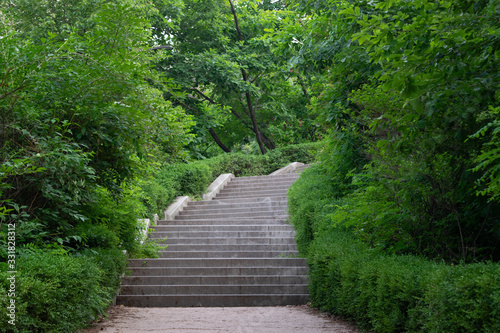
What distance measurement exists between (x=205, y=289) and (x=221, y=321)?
2196 millimetres

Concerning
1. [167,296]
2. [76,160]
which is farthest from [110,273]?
[76,160]

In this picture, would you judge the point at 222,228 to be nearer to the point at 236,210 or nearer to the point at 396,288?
the point at 236,210

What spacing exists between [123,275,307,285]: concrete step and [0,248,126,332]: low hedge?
319 cm

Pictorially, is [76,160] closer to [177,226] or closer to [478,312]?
[478,312]

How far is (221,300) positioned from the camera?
896 cm

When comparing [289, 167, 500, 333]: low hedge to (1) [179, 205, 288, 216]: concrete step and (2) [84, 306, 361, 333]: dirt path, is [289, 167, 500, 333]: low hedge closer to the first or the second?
(2) [84, 306, 361, 333]: dirt path

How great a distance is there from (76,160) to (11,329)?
2.10m

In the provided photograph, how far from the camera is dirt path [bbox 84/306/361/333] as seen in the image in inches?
253

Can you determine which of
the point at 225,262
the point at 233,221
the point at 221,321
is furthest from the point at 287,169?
the point at 221,321

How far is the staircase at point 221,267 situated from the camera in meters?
8.95

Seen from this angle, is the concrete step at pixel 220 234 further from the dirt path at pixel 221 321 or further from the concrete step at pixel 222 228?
the dirt path at pixel 221 321

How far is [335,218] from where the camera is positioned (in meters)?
7.00

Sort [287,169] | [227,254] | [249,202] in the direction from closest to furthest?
1. [227,254]
2. [249,202]
3. [287,169]

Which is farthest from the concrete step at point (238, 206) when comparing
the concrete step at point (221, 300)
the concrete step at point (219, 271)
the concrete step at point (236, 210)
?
the concrete step at point (221, 300)
